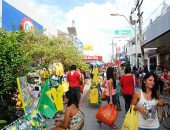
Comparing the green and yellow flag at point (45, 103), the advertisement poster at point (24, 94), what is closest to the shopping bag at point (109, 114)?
the green and yellow flag at point (45, 103)

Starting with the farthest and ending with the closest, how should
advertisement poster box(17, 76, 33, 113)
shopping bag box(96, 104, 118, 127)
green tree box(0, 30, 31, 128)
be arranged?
1. shopping bag box(96, 104, 118, 127)
2. green tree box(0, 30, 31, 128)
3. advertisement poster box(17, 76, 33, 113)

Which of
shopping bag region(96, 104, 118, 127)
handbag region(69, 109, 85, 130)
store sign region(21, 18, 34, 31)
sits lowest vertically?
shopping bag region(96, 104, 118, 127)

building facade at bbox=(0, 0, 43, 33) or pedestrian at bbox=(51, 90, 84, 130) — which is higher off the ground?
building facade at bbox=(0, 0, 43, 33)

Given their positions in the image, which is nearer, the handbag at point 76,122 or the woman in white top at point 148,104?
the woman in white top at point 148,104

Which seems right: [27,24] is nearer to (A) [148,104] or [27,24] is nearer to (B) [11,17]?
(B) [11,17]

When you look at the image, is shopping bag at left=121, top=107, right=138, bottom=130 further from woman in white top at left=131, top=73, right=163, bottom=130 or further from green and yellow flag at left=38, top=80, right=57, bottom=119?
green and yellow flag at left=38, top=80, right=57, bottom=119

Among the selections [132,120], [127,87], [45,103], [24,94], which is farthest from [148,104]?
[127,87]

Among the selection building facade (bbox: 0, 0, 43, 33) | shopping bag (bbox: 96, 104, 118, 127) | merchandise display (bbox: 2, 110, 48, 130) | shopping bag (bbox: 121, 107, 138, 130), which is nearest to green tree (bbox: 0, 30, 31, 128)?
merchandise display (bbox: 2, 110, 48, 130)

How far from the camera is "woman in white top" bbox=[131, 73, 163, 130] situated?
5.53 meters

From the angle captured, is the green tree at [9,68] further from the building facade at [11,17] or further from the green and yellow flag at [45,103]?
the building facade at [11,17]

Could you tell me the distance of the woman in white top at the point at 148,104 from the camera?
5527 millimetres

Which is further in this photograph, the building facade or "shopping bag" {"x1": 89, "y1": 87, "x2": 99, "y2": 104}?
the building facade

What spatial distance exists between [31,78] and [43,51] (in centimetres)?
711

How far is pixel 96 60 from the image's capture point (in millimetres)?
46875
